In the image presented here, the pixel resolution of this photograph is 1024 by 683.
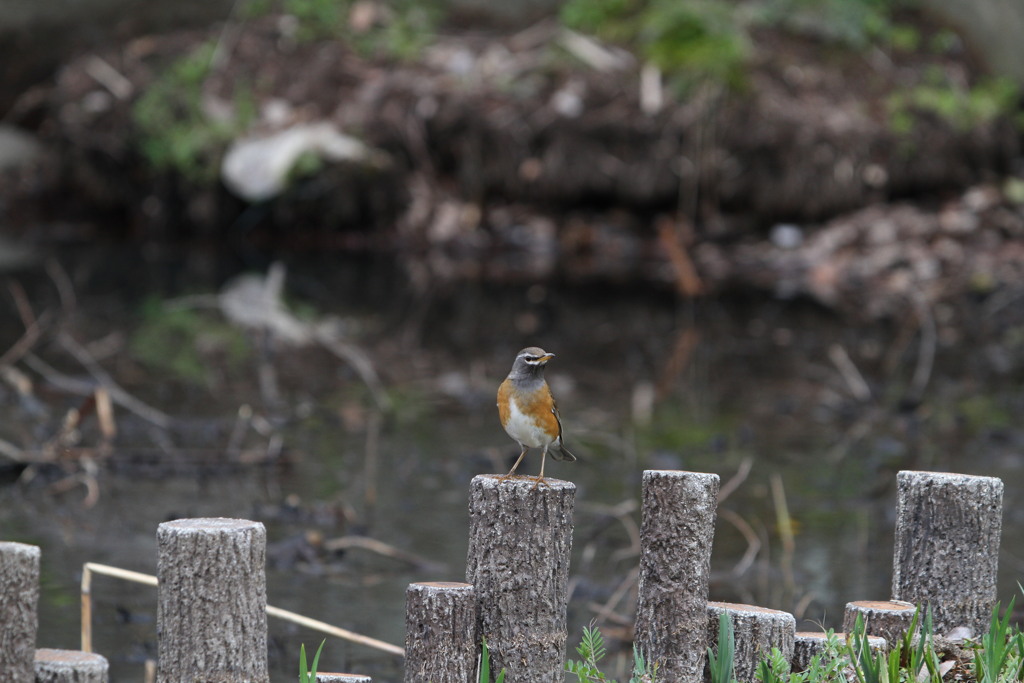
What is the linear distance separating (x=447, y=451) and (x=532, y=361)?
3.52 m

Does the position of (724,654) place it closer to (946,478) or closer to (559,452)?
(946,478)

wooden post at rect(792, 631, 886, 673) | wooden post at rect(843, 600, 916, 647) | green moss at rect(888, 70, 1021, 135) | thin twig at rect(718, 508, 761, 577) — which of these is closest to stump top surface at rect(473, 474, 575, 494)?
wooden post at rect(792, 631, 886, 673)

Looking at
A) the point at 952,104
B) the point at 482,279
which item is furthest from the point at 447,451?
the point at 952,104

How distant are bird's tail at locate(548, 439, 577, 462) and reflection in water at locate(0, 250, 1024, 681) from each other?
0.79m

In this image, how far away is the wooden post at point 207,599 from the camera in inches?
98.1

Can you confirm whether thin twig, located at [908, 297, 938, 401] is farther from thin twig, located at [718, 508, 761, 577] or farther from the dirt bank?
the dirt bank

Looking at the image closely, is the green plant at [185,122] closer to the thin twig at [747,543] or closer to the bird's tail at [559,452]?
the thin twig at [747,543]

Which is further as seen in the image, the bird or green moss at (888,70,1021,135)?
green moss at (888,70,1021,135)

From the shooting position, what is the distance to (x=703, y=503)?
2.78m

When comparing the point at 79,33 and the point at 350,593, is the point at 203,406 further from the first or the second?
the point at 79,33

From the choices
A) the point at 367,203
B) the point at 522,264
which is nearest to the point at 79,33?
the point at 367,203

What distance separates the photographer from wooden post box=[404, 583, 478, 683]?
8.64ft

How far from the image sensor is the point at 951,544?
9.95 ft

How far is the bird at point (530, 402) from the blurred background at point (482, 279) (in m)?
1.10
